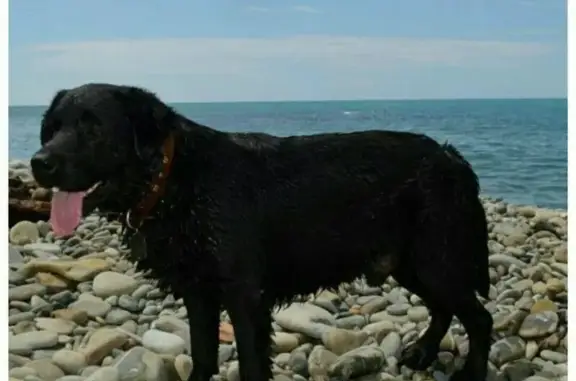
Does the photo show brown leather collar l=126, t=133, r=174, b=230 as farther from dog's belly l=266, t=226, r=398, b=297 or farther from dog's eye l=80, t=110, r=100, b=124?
dog's belly l=266, t=226, r=398, b=297

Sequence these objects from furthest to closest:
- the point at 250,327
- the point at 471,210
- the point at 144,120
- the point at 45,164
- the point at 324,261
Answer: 1. the point at 471,210
2. the point at 324,261
3. the point at 250,327
4. the point at 144,120
5. the point at 45,164

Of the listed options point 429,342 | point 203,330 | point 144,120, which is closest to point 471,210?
point 429,342

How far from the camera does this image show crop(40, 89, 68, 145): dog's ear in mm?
1874

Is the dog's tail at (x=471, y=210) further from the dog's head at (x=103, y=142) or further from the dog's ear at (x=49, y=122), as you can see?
the dog's ear at (x=49, y=122)

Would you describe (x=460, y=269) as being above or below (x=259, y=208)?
below

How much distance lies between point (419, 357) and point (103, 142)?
3.59 ft

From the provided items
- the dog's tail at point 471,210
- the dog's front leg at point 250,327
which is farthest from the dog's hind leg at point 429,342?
the dog's front leg at point 250,327

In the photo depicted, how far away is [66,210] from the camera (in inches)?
73.6

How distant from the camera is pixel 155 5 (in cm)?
232

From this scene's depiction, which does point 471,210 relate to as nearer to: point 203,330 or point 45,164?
point 203,330

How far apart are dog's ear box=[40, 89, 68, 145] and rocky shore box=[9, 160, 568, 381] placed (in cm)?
38

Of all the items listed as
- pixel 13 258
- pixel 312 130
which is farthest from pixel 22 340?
pixel 312 130

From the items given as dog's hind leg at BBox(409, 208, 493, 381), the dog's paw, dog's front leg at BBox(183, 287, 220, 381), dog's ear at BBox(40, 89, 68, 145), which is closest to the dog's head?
dog's ear at BBox(40, 89, 68, 145)

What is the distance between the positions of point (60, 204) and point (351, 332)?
93cm
